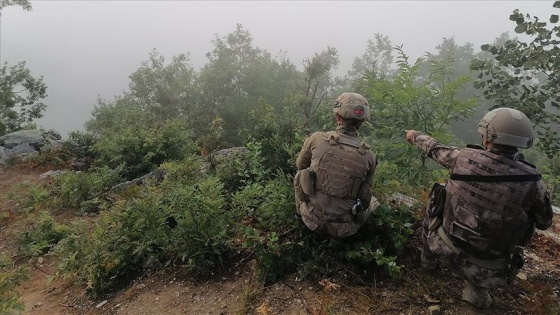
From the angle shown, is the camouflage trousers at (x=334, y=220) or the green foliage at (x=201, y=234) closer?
the camouflage trousers at (x=334, y=220)

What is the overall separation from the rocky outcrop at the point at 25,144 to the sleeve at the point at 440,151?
42.2 feet

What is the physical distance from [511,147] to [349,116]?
1405 millimetres

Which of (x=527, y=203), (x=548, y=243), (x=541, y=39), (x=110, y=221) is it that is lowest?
(x=548, y=243)

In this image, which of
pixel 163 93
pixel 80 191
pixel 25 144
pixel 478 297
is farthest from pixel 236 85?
pixel 478 297

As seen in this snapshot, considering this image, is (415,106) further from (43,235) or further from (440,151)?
(43,235)

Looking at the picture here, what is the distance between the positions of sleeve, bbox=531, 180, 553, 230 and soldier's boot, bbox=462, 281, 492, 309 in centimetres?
79

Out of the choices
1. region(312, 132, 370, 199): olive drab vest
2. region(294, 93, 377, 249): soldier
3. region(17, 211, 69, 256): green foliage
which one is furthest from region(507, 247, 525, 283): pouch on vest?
region(17, 211, 69, 256): green foliage

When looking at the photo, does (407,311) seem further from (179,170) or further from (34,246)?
(34,246)

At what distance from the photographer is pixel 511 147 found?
2.67 meters

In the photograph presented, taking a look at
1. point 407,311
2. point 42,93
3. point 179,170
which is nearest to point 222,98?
point 42,93

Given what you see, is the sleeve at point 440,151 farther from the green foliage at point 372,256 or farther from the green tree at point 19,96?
the green tree at point 19,96

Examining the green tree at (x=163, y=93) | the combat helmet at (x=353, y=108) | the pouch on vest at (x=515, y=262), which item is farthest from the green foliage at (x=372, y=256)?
the green tree at (x=163, y=93)

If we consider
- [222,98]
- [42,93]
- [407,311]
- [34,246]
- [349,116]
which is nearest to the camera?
[407,311]

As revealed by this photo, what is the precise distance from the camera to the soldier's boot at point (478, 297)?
303cm
